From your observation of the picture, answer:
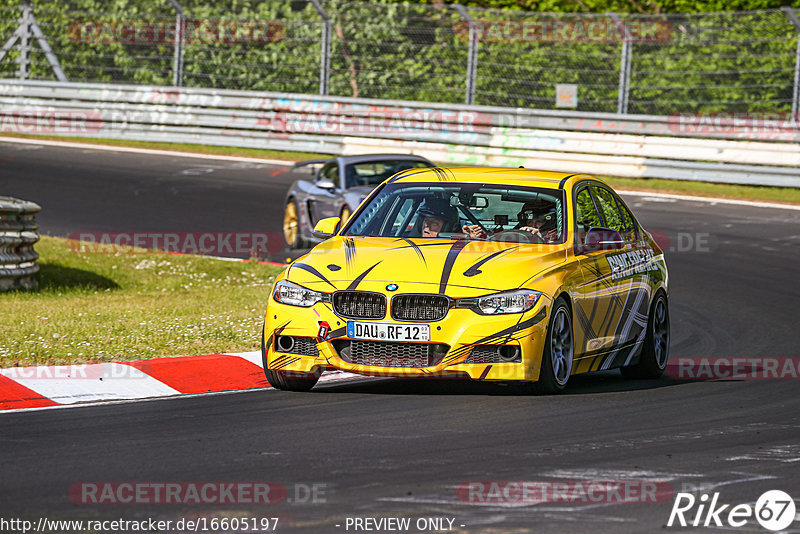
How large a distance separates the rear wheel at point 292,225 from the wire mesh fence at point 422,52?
26.0ft

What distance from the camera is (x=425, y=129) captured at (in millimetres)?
27250

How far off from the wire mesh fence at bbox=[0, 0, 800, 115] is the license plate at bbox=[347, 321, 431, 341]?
53.3 feet

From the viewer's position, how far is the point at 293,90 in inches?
1156

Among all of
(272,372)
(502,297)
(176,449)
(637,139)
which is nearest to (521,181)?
(502,297)

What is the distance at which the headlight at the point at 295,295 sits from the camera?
880 centimetres

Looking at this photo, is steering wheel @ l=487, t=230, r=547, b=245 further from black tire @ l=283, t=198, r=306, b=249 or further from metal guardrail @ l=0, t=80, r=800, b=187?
metal guardrail @ l=0, t=80, r=800, b=187

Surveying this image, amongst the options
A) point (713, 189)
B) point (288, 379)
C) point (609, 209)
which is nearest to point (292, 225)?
point (713, 189)

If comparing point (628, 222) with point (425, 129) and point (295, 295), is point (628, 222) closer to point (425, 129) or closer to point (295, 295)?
point (295, 295)

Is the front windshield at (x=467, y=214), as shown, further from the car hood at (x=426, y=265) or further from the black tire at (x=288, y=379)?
the black tire at (x=288, y=379)

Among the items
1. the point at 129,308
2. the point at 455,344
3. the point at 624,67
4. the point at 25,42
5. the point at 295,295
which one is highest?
the point at 624,67

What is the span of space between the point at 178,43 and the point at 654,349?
2075cm

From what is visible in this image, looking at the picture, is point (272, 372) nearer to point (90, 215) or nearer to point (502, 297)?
point (502, 297)

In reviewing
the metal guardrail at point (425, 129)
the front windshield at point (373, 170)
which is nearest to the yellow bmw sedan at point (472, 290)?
the front windshield at point (373, 170)

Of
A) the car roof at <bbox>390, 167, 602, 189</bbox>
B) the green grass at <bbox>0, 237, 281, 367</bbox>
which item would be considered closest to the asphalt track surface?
the car roof at <bbox>390, 167, 602, 189</bbox>
